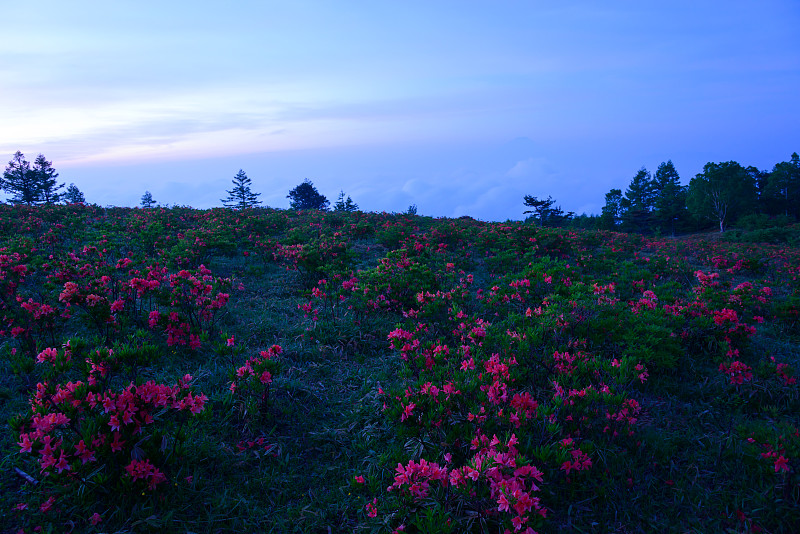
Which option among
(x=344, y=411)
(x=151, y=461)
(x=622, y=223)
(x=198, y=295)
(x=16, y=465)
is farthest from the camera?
(x=622, y=223)

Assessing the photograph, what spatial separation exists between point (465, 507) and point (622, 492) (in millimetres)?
1376

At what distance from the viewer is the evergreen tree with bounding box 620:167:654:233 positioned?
4178 centimetres

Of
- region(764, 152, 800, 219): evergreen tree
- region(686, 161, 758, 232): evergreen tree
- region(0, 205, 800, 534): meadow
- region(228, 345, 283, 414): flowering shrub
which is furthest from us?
region(764, 152, 800, 219): evergreen tree

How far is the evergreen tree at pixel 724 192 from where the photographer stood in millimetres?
36875

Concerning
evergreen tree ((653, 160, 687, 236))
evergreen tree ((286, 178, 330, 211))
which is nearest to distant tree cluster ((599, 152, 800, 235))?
evergreen tree ((653, 160, 687, 236))

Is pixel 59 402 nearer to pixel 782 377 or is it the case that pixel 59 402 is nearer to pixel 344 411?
pixel 344 411

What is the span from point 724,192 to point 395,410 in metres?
45.0

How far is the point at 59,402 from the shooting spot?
2.82 meters

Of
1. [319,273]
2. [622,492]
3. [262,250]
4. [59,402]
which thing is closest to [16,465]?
[59,402]

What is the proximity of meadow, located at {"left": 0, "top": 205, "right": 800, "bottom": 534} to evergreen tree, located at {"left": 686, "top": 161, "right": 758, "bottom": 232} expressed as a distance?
38.4 meters

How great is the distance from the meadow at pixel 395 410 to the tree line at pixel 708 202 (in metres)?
30.8

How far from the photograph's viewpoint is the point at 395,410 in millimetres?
3861

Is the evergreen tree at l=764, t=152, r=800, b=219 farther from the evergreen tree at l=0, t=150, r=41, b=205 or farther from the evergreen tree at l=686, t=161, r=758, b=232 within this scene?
the evergreen tree at l=0, t=150, r=41, b=205

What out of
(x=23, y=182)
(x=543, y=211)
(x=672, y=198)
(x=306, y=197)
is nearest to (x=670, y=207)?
(x=672, y=198)
